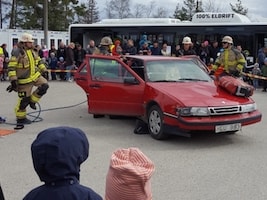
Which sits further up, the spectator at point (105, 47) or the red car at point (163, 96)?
the spectator at point (105, 47)

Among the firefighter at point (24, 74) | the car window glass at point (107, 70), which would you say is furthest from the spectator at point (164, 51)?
the firefighter at point (24, 74)

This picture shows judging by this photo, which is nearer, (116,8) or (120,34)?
(120,34)

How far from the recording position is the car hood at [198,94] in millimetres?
7703

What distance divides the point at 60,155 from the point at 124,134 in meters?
6.47

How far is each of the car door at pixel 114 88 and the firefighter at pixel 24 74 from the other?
42.4 inches

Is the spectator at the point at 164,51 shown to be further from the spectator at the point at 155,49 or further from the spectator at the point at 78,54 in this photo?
the spectator at the point at 78,54

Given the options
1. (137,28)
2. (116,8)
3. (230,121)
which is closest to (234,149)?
(230,121)

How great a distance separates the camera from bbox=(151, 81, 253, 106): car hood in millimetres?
7703

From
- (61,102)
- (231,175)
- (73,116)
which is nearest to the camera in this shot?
(231,175)

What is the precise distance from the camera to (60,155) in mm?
2355

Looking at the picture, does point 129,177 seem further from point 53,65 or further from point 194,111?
point 53,65

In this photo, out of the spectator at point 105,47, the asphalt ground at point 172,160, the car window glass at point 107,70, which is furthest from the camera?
the spectator at point 105,47

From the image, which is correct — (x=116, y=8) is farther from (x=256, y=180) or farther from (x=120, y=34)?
(x=256, y=180)

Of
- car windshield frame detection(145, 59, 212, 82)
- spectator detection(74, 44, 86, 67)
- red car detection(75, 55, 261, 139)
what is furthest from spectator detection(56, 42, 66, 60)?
car windshield frame detection(145, 59, 212, 82)
